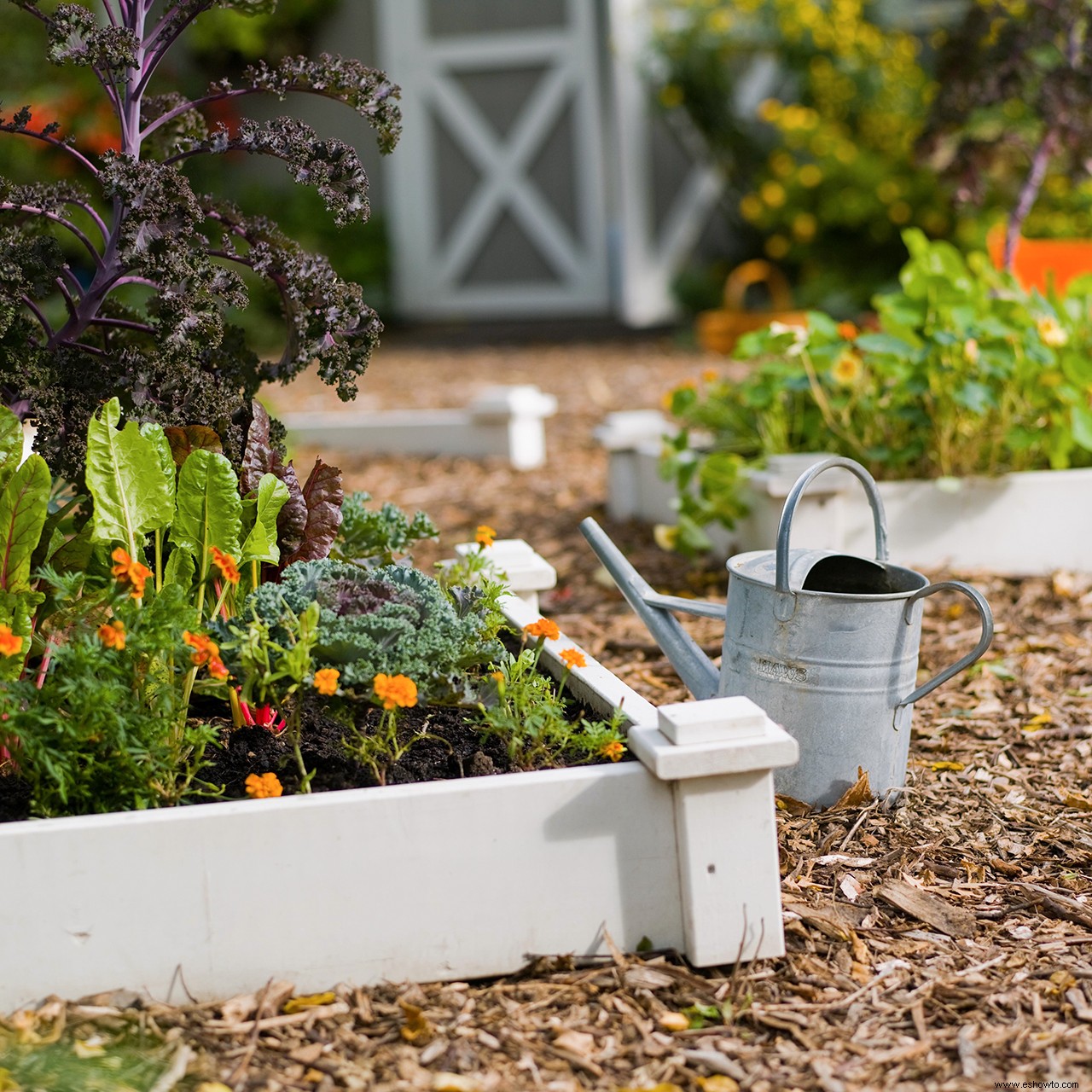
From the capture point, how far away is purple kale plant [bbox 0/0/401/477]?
7.03 ft

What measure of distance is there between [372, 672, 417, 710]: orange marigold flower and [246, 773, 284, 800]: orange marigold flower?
7.2 inches

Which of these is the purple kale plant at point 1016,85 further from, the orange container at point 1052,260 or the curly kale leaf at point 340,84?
the curly kale leaf at point 340,84

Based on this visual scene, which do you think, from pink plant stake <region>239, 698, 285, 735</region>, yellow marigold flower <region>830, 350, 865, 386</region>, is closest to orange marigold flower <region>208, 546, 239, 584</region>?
pink plant stake <region>239, 698, 285, 735</region>

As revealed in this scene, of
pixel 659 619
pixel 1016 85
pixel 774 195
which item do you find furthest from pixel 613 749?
pixel 774 195

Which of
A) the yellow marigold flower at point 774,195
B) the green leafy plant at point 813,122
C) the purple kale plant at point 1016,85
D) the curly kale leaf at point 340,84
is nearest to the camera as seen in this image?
the curly kale leaf at point 340,84

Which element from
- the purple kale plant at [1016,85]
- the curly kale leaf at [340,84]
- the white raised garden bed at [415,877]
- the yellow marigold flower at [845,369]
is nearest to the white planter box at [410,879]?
the white raised garden bed at [415,877]

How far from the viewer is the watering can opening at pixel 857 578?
7.48ft

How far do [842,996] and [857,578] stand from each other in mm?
801

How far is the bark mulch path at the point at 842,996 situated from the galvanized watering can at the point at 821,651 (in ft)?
0.35

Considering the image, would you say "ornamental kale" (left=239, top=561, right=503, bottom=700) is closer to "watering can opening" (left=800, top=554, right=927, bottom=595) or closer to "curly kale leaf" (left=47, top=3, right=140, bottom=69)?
"watering can opening" (left=800, top=554, right=927, bottom=595)

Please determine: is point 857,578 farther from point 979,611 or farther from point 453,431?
point 453,431

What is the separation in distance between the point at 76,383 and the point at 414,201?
8.68m

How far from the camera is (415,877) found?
1787 millimetres

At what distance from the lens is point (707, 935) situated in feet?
5.96
